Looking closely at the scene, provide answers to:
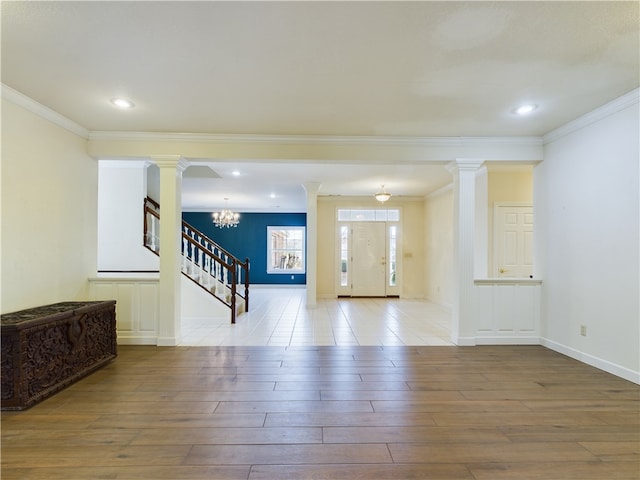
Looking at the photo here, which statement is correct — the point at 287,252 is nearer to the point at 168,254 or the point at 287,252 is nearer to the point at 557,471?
the point at 168,254

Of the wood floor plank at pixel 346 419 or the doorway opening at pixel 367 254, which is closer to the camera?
the wood floor plank at pixel 346 419

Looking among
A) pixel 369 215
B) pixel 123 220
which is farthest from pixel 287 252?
pixel 123 220

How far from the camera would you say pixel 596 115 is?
341 cm

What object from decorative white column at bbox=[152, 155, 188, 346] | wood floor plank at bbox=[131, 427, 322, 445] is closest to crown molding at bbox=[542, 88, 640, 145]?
wood floor plank at bbox=[131, 427, 322, 445]

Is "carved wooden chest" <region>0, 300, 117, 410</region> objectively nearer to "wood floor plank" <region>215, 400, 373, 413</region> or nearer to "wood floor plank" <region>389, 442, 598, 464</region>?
"wood floor plank" <region>215, 400, 373, 413</region>

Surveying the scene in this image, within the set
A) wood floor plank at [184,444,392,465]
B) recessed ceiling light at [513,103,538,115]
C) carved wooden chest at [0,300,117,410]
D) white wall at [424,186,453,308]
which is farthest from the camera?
white wall at [424,186,453,308]

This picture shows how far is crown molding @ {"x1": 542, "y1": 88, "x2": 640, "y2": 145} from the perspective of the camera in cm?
304

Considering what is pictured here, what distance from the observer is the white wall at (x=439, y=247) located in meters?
7.27

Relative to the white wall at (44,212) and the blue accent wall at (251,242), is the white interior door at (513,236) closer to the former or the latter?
the white wall at (44,212)

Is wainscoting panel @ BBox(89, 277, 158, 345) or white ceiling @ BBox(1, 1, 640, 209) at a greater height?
white ceiling @ BBox(1, 1, 640, 209)

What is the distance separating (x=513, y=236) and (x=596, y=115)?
2705 mm

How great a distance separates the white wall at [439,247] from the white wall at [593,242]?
9.63 feet

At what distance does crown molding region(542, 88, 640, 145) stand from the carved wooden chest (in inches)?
211

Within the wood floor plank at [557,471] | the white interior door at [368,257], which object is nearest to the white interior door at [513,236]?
the white interior door at [368,257]
